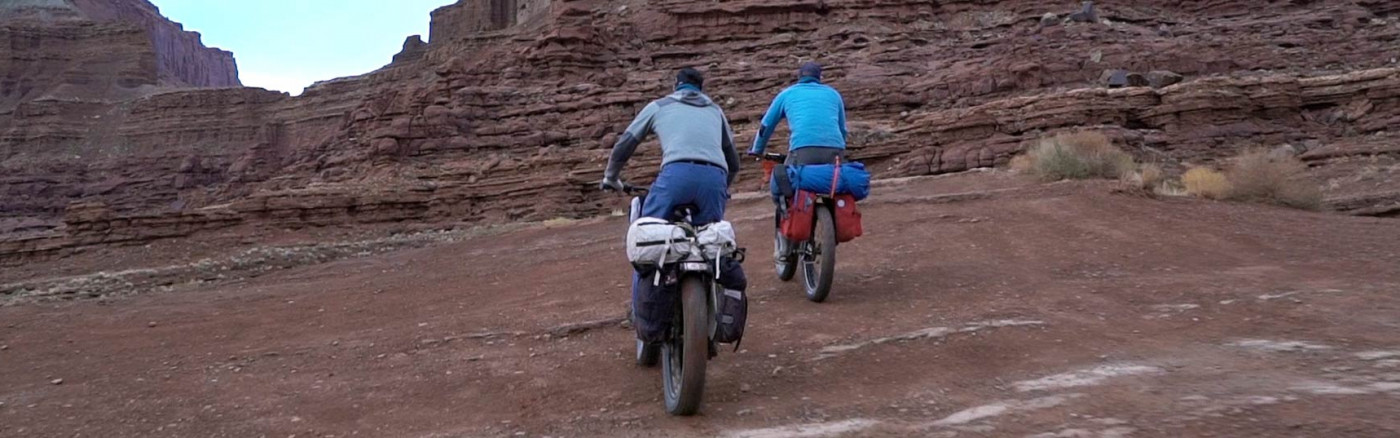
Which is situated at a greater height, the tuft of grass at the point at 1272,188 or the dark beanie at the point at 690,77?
the dark beanie at the point at 690,77

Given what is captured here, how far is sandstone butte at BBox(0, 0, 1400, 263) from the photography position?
20531 mm

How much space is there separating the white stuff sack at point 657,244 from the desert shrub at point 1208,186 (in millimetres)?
8625

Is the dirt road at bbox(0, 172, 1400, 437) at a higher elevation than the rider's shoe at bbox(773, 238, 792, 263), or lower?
lower

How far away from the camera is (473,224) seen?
23.6 metres

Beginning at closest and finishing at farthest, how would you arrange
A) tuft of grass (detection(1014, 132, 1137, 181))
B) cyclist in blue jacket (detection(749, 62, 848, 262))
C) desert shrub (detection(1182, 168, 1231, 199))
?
cyclist in blue jacket (detection(749, 62, 848, 262)) → desert shrub (detection(1182, 168, 1231, 199)) → tuft of grass (detection(1014, 132, 1137, 181))

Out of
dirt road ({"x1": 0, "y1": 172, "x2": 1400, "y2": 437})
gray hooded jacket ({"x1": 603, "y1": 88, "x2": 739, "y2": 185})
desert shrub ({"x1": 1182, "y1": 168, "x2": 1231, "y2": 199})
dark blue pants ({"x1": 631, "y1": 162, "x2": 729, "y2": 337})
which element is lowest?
dirt road ({"x1": 0, "y1": 172, "x2": 1400, "y2": 437})

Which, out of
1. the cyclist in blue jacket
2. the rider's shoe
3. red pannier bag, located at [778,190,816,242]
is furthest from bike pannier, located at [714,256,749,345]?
the rider's shoe

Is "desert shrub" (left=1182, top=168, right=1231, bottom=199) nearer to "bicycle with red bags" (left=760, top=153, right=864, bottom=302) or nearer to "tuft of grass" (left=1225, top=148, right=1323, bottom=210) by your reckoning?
"tuft of grass" (left=1225, top=148, right=1323, bottom=210)

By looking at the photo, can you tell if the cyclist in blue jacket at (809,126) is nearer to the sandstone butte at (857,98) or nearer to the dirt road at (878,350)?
the dirt road at (878,350)

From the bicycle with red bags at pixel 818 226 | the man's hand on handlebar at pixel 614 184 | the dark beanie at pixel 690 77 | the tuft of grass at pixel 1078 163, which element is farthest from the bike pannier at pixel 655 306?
the tuft of grass at pixel 1078 163

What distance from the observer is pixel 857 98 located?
27641mm

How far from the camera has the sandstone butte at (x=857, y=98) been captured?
20531mm

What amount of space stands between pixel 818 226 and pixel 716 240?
2143 millimetres

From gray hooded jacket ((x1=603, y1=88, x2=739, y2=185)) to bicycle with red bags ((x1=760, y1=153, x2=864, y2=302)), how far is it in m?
1.25
